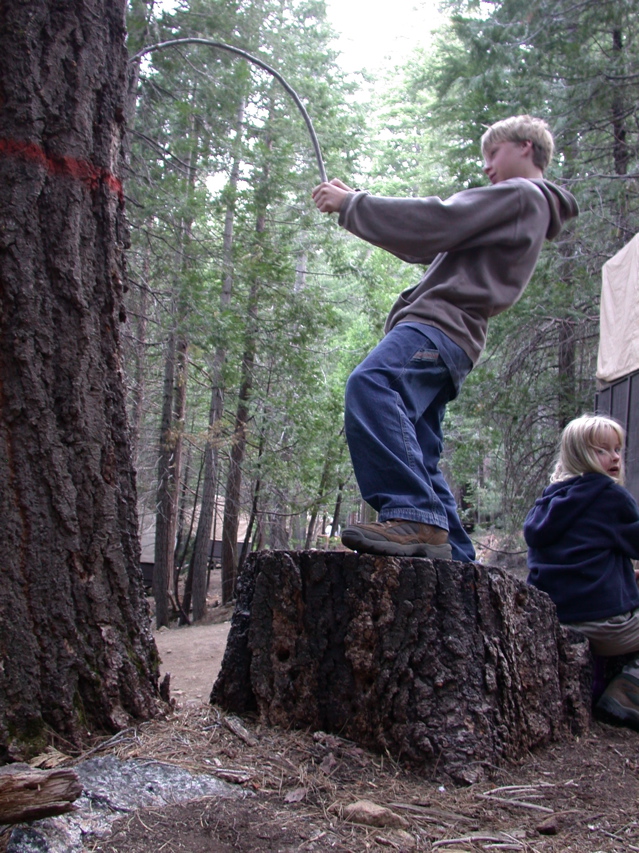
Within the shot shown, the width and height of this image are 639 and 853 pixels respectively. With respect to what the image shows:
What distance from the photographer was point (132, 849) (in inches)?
62.1

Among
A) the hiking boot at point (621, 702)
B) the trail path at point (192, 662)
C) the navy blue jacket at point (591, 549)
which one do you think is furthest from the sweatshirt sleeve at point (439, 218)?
the trail path at point (192, 662)

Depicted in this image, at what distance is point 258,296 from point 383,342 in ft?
32.1

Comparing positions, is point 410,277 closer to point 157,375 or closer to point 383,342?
point 157,375

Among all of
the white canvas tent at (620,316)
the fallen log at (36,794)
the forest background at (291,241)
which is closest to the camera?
the fallen log at (36,794)

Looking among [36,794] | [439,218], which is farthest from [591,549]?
[36,794]

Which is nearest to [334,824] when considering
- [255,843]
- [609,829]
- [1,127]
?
[255,843]

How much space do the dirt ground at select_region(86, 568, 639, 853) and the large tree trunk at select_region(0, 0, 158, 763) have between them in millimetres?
267

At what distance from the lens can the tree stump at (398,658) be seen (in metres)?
2.16

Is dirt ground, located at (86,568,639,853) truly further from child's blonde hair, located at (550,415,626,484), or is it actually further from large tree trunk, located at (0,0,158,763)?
child's blonde hair, located at (550,415,626,484)

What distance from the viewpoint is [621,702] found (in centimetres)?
287

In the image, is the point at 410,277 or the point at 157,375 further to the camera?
the point at 410,277

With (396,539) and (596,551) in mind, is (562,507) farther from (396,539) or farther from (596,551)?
(396,539)

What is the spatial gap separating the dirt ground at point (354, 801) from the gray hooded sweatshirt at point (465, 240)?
153 centimetres

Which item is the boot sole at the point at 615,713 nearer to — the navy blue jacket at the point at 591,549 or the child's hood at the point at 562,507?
the navy blue jacket at the point at 591,549
